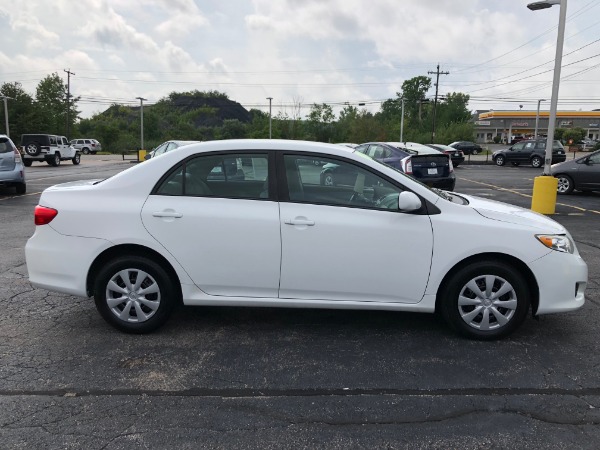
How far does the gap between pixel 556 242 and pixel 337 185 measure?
71.3 inches

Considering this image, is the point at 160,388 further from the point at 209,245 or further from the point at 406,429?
the point at 406,429

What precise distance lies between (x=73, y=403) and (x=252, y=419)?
3.74ft

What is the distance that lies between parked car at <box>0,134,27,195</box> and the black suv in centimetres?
2867

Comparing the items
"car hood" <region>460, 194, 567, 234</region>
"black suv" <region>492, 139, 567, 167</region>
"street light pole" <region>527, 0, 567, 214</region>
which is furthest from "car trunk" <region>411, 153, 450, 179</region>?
"black suv" <region>492, 139, 567, 167</region>

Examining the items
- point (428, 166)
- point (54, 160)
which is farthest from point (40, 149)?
point (428, 166)

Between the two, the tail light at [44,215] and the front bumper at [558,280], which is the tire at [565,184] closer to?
the front bumper at [558,280]

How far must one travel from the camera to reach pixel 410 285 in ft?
13.2

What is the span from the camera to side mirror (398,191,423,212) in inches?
152

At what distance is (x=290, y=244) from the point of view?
396cm

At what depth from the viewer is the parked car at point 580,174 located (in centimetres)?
1453

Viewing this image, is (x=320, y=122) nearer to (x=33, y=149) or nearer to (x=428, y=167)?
(x=33, y=149)

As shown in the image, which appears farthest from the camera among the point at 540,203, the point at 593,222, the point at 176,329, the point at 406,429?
the point at 540,203

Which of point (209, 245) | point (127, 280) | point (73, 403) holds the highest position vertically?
point (209, 245)

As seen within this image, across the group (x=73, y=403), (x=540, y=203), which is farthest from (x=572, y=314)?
(x=540, y=203)
